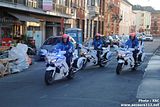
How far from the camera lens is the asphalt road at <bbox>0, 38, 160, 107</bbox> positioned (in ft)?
34.4

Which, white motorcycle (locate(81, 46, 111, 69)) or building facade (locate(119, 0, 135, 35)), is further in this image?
building facade (locate(119, 0, 135, 35))

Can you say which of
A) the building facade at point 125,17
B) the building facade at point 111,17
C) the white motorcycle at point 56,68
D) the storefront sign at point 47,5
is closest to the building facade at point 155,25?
the building facade at point 125,17

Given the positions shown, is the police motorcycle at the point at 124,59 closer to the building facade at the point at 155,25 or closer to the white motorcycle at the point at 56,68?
the white motorcycle at the point at 56,68

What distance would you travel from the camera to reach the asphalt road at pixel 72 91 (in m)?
10.5

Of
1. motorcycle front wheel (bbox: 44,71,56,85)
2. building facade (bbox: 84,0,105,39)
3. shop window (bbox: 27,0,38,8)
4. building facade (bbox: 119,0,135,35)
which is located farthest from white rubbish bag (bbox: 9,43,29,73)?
building facade (bbox: 119,0,135,35)

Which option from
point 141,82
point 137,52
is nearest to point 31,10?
point 137,52

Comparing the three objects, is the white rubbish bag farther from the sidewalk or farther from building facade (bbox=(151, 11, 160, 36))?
building facade (bbox=(151, 11, 160, 36))

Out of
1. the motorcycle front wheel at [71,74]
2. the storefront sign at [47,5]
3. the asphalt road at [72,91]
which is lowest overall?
the asphalt road at [72,91]

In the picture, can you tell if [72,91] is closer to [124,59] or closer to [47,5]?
[124,59]

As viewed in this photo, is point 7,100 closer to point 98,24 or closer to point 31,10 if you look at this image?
point 31,10

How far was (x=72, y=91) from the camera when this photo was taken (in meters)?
12.3

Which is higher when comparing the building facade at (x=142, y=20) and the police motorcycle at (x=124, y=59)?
the building facade at (x=142, y=20)

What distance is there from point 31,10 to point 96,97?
2287cm

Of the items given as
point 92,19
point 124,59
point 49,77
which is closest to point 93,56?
point 124,59
